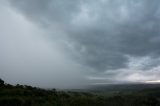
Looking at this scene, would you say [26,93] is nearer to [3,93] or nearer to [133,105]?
[3,93]

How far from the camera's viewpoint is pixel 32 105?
68.6 ft

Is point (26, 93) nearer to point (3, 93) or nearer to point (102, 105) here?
point (3, 93)

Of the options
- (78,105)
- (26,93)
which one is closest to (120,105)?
(78,105)

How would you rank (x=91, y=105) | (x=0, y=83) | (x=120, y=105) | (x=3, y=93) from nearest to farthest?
(x=120, y=105) → (x=91, y=105) → (x=3, y=93) → (x=0, y=83)

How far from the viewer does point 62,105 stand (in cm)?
2128

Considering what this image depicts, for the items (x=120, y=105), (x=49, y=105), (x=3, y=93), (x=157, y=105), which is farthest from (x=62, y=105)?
(x=3, y=93)

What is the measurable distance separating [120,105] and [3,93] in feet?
53.0

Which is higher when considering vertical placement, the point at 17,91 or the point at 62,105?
the point at 17,91

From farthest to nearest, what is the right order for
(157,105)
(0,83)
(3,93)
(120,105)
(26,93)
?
(0,83)
(26,93)
(3,93)
(157,105)
(120,105)

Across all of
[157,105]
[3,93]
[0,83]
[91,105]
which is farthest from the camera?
[0,83]

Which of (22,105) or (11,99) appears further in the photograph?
(11,99)

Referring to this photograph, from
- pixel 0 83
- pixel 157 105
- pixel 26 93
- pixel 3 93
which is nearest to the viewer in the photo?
pixel 157 105

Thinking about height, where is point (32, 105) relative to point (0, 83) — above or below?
below

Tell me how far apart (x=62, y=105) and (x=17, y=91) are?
1275 cm
